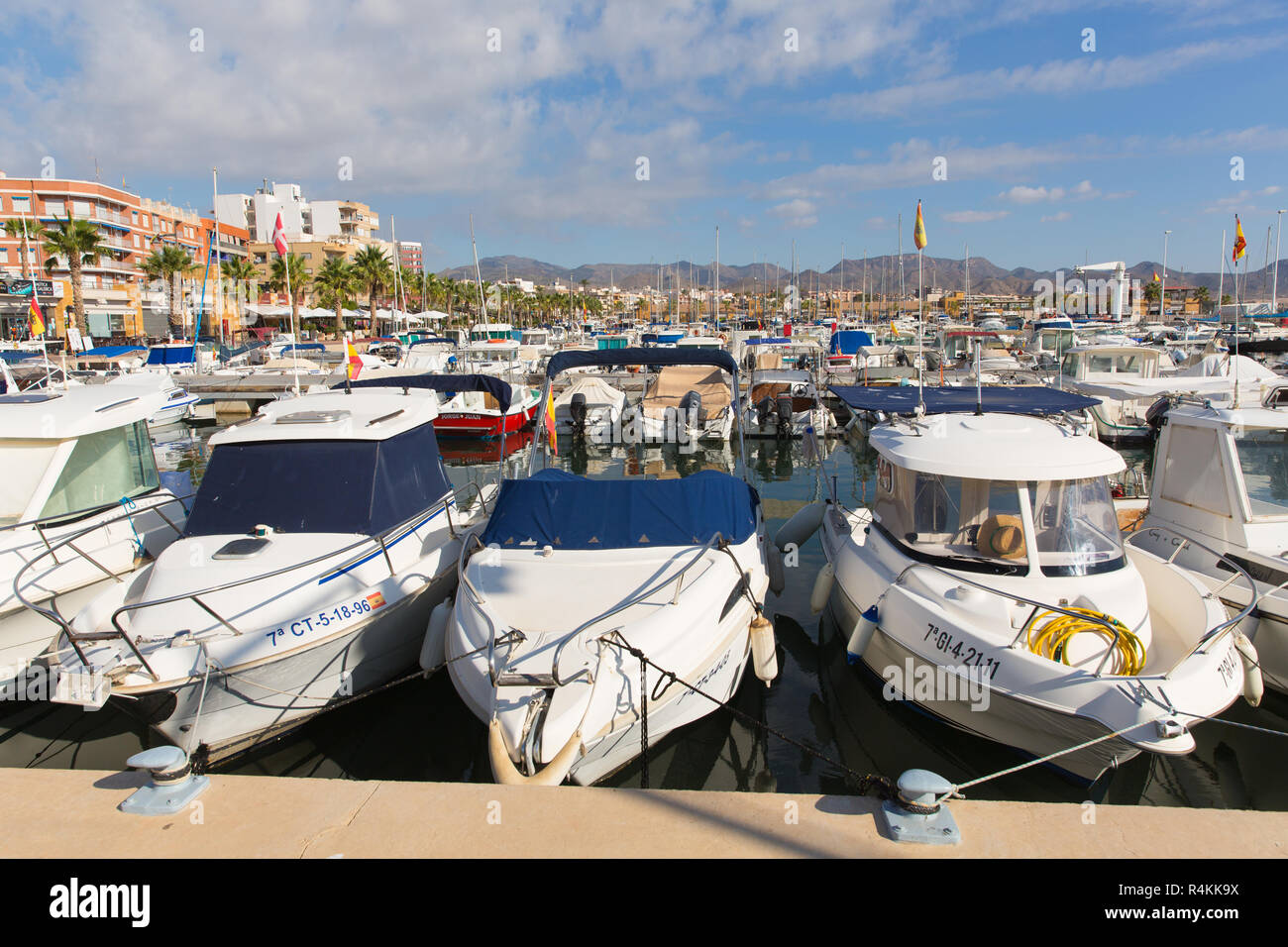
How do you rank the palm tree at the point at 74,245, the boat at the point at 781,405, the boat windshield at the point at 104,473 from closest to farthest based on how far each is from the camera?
the boat windshield at the point at 104,473
the boat at the point at 781,405
the palm tree at the point at 74,245

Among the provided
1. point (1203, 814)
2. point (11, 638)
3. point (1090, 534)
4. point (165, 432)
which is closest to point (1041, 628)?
point (1090, 534)

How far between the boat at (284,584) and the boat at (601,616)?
0.84 meters

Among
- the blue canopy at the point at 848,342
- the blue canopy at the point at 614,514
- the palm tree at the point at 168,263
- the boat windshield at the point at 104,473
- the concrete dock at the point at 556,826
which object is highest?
the palm tree at the point at 168,263

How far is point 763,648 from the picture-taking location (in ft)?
22.9

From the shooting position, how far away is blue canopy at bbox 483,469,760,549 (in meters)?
7.66

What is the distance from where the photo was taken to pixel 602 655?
5.71 m

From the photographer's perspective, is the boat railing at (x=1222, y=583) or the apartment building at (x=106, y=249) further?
the apartment building at (x=106, y=249)

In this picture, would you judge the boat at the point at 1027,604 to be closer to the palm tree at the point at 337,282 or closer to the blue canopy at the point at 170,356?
the blue canopy at the point at 170,356

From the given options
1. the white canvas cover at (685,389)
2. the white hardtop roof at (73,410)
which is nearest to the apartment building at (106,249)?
the white canvas cover at (685,389)

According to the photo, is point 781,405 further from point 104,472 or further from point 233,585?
point 233,585

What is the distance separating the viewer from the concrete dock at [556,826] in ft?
11.6

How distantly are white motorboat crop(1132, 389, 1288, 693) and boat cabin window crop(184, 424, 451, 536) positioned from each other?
8159mm

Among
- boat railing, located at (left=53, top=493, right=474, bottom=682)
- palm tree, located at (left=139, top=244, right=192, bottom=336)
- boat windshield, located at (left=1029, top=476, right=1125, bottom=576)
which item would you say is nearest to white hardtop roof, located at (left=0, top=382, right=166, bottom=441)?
boat railing, located at (left=53, top=493, right=474, bottom=682)

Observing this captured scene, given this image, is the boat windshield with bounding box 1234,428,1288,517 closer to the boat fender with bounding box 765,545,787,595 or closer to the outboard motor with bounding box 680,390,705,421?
the boat fender with bounding box 765,545,787,595
